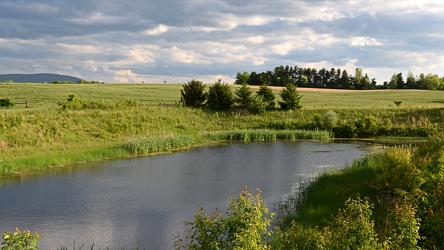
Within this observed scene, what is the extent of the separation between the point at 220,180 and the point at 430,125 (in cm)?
3038

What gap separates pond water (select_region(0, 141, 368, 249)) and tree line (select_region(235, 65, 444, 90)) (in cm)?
7271

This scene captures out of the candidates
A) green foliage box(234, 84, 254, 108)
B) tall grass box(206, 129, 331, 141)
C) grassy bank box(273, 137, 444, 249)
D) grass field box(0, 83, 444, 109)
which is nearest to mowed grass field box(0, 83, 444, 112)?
grass field box(0, 83, 444, 109)

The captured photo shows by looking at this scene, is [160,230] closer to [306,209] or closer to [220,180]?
[306,209]

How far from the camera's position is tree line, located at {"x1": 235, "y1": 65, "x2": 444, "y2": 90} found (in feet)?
353

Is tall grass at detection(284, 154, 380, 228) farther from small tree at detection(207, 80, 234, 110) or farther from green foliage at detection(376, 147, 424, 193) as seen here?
small tree at detection(207, 80, 234, 110)

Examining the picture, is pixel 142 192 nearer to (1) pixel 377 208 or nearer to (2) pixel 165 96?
(1) pixel 377 208

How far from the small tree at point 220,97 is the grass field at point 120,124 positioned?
1.76m

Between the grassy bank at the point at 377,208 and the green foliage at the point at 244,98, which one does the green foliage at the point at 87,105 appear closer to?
the green foliage at the point at 244,98

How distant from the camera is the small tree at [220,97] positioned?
52094 millimetres

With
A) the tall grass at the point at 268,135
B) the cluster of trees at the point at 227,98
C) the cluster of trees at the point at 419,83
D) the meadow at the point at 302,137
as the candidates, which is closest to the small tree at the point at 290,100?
the cluster of trees at the point at 227,98

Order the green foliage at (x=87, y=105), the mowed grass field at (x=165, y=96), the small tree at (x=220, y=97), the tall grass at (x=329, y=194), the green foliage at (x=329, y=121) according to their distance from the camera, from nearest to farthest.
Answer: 1. the tall grass at (x=329, y=194)
2. the green foliage at (x=87, y=105)
3. the green foliage at (x=329, y=121)
4. the small tree at (x=220, y=97)
5. the mowed grass field at (x=165, y=96)

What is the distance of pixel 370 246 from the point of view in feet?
25.4

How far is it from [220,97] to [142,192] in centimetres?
3298

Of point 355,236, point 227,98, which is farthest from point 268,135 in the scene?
point 355,236
